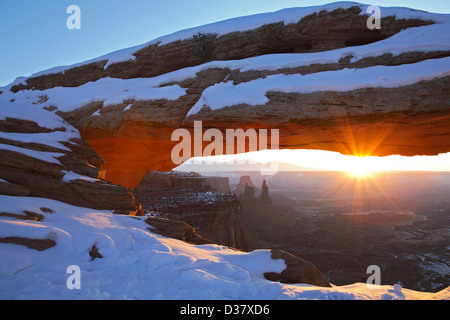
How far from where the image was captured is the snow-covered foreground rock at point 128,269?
3611 mm

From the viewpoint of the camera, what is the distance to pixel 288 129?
12.0 m

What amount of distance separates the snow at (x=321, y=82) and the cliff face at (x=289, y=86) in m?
0.04

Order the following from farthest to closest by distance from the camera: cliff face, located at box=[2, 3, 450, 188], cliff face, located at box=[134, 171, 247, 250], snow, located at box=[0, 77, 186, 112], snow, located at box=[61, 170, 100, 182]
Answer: cliff face, located at box=[134, 171, 247, 250]
snow, located at box=[0, 77, 186, 112]
cliff face, located at box=[2, 3, 450, 188]
snow, located at box=[61, 170, 100, 182]

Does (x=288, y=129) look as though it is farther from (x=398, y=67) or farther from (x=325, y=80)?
(x=398, y=67)

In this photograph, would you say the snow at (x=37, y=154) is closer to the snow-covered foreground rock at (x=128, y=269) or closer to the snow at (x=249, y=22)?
the snow-covered foreground rock at (x=128, y=269)

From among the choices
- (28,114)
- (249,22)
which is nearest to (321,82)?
(249,22)

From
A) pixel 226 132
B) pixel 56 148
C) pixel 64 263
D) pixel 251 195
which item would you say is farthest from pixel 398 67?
pixel 251 195

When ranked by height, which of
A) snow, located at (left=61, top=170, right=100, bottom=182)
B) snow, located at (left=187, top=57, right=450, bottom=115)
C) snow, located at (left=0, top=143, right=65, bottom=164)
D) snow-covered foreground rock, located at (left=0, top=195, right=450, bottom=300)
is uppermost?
snow, located at (left=187, top=57, right=450, bottom=115)

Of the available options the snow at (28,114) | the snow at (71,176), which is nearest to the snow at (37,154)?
the snow at (71,176)

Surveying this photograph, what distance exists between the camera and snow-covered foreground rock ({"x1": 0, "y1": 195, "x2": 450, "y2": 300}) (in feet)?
11.8

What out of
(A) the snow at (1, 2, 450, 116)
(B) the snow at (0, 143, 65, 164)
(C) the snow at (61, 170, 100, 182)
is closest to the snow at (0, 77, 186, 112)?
(A) the snow at (1, 2, 450, 116)

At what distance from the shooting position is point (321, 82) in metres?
10.4

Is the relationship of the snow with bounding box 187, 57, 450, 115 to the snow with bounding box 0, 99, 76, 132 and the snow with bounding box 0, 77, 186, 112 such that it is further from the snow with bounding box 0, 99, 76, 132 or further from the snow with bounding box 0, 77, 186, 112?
the snow with bounding box 0, 99, 76, 132

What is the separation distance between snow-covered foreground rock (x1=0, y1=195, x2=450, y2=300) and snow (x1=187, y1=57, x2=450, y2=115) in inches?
285
